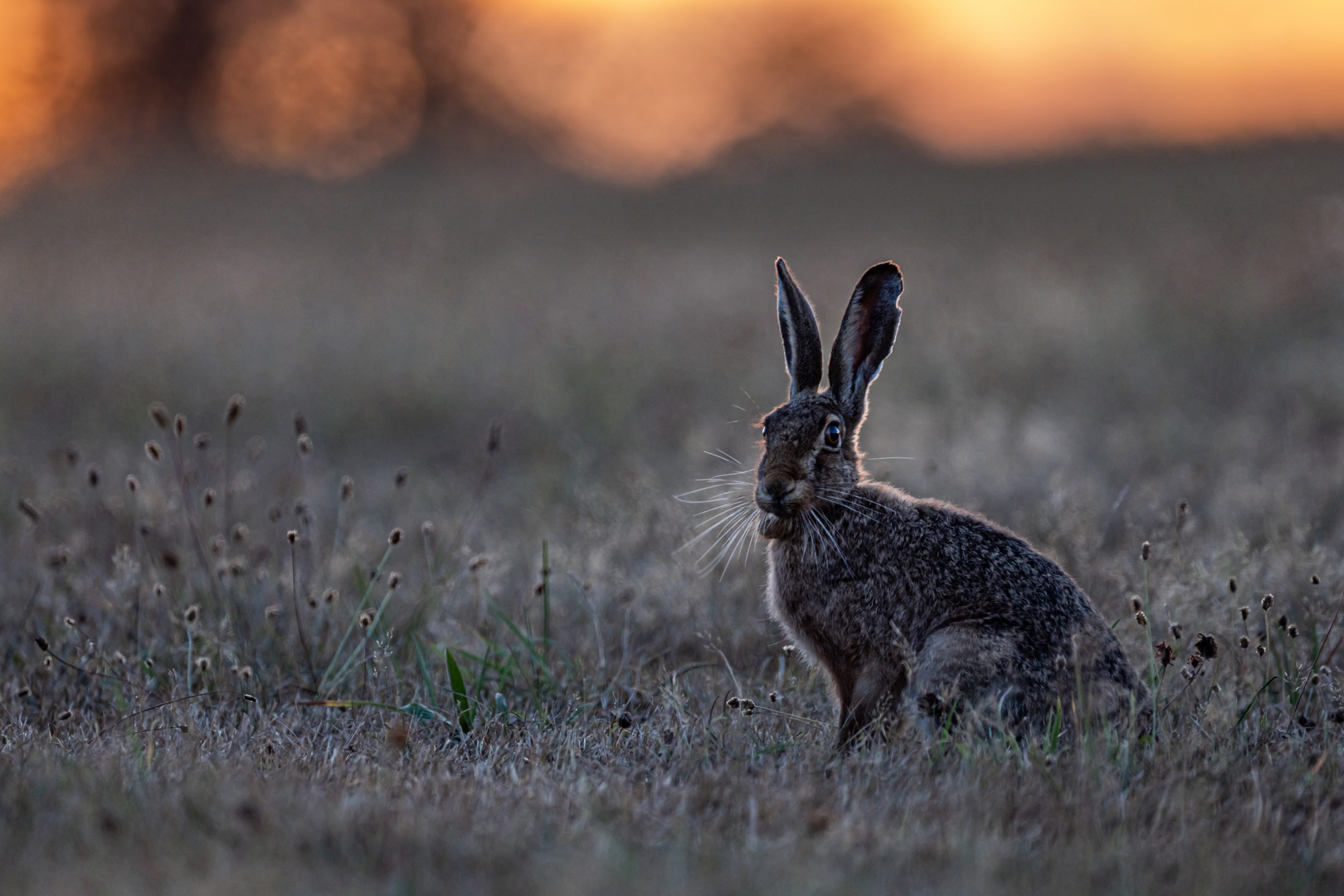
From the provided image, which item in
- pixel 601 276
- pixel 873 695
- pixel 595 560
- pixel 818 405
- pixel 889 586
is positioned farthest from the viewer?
pixel 601 276

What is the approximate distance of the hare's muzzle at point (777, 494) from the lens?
3920 millimetres

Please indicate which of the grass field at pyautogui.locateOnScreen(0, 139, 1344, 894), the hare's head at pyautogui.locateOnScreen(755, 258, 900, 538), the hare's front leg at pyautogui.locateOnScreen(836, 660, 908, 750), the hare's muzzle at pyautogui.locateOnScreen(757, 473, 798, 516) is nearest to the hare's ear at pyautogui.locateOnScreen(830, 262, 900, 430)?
the hare's head at pyautogui.locateOnScreen(755, 258, 900, 538)

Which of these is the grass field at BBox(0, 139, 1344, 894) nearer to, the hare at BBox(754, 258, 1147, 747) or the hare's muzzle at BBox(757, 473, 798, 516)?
the hare at BBox(754, 258, 1147, 747)

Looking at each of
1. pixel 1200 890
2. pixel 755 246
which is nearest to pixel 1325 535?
pixel 1200 890

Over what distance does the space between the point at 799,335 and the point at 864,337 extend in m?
0.21

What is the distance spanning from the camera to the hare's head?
3979 mm

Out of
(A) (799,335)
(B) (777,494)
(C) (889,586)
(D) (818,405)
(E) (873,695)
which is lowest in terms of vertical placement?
(E) (873,695)

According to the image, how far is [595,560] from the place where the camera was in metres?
5.18

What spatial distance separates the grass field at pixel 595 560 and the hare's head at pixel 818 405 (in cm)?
68

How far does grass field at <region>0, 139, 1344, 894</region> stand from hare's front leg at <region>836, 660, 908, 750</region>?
5.9 inches

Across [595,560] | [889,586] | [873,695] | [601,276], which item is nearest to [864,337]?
[889,586]

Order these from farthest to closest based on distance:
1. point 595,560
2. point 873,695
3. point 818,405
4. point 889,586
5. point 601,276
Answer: point 601,276 < point 595,560 < point 818,405 < point 889,586 < point 873,695

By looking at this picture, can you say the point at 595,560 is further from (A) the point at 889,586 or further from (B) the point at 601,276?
(B) the point at 601,276

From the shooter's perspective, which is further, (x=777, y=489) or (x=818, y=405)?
(x=818, y=405)
